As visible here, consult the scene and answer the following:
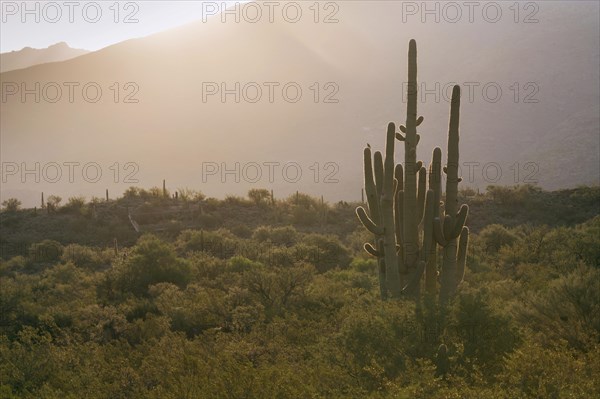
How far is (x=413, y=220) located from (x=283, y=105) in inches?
3926

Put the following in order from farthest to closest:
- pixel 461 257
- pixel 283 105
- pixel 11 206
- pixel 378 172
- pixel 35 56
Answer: pixel 35 56 < pixel 283 105 < pixel 11 206 < pixel 378 172 < pixel 461 257

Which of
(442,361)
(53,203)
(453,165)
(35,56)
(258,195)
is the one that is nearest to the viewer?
(442,361)

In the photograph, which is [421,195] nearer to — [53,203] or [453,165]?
[453,165]

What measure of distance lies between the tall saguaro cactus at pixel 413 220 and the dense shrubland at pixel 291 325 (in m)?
0.89

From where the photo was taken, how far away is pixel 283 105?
11206cm

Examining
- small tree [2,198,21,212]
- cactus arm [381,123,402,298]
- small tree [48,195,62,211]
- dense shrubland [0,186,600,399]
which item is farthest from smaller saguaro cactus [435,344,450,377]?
small tree [2,198,21,212]

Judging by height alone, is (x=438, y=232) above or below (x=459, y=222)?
below

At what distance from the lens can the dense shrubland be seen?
29.7ft

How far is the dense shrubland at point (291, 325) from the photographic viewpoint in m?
9.05

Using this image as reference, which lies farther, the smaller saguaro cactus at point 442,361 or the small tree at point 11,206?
the small tree at point 11,206

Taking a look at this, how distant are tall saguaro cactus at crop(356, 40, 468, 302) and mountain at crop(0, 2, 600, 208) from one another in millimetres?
74451

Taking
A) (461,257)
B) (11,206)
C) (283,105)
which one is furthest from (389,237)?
(283,105)

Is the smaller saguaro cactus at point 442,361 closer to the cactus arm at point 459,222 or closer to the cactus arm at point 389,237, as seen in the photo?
the cactus arm at point 389,237

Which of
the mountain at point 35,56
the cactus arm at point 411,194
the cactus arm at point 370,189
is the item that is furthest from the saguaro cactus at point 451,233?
the mountain at point 35,56
